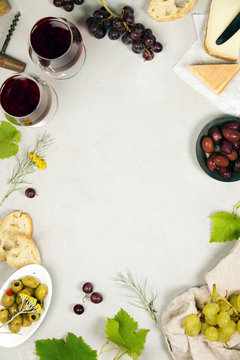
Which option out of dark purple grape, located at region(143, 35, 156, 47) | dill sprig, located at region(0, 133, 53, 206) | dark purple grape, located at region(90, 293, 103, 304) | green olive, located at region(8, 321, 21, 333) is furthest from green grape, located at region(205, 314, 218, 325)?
dark purple grape, located at region(143, 35, 156, 47)

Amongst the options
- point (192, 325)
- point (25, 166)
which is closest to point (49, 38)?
point (25, 166)

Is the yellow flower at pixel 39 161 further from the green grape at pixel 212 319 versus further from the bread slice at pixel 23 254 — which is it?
the green grape at pixel 212 319

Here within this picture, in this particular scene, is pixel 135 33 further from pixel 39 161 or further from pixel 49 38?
pixel 39 161

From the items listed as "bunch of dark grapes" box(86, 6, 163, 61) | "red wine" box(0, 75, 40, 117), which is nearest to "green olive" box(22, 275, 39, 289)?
"red wine" box(0, 75, 40, 117)

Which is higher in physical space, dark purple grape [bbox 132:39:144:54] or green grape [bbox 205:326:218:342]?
dark purple grape [bbox 132:39:144:54]

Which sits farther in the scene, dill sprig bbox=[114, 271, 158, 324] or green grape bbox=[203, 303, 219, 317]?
dill sprig bbox=[114, 271, 158, 324]

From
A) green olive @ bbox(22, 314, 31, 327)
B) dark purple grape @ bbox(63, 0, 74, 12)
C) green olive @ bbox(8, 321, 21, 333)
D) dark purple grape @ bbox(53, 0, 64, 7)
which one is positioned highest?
dark purple grape @ bbox(63, 0, 74, 12)

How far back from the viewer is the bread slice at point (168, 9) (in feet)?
3.28

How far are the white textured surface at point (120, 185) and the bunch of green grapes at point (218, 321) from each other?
11cm

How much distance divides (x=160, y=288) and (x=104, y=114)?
54 cm

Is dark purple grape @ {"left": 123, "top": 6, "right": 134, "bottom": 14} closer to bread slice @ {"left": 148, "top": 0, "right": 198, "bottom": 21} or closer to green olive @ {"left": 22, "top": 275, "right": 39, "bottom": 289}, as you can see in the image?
bread slice @ {"left": 148, "top": 0, "right": 198, "bottom": 21}

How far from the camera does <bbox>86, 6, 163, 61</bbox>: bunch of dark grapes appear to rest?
39.0 inches

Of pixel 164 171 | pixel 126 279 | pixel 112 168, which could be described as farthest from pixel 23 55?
pixel 126 279

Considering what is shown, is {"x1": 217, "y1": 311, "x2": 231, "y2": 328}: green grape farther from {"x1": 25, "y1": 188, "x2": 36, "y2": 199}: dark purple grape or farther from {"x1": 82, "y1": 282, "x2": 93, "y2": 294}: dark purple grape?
{"x1": 25, "y1": 188, "x2": 36, "y2": 199}: dark purple grape
